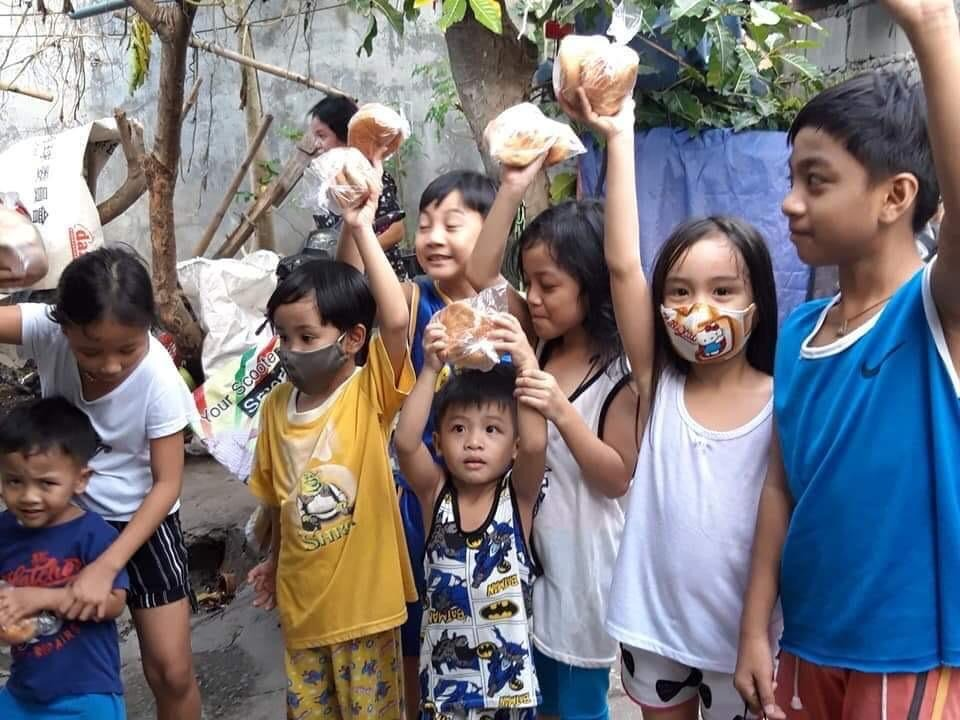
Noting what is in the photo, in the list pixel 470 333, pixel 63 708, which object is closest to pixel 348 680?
pixel 63 708

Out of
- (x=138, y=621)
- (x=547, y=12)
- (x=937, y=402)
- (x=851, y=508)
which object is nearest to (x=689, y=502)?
(x=851, y=508)

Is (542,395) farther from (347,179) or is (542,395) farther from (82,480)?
(82,480)

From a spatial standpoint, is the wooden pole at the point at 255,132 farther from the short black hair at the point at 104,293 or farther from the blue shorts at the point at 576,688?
the blue shorts at the point at 576,688

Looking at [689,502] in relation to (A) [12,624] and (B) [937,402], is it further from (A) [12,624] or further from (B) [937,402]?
(A) [12,624]

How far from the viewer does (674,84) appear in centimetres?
454

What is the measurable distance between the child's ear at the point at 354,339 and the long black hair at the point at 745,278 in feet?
2.69

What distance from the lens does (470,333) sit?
183cm

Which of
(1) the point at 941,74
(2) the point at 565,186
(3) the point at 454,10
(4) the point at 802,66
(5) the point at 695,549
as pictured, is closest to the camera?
(1) the point at 941,74

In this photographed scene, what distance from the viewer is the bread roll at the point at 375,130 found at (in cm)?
215

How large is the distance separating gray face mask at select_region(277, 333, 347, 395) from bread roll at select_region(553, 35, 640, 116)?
2.89ft

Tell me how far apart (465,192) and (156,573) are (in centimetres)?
139

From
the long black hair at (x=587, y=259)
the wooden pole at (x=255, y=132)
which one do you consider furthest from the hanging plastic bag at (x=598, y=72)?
the wooden pole at (x=255, y=132)

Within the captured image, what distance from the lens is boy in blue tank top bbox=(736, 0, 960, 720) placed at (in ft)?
4.23

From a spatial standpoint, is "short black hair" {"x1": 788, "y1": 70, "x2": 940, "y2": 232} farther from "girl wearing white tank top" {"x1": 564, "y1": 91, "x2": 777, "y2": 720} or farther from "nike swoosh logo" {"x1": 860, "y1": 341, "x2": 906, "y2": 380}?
"girl wearing white tank top" {"x1": 564, "y1": 91, "x2": 777, "y2": 720}
